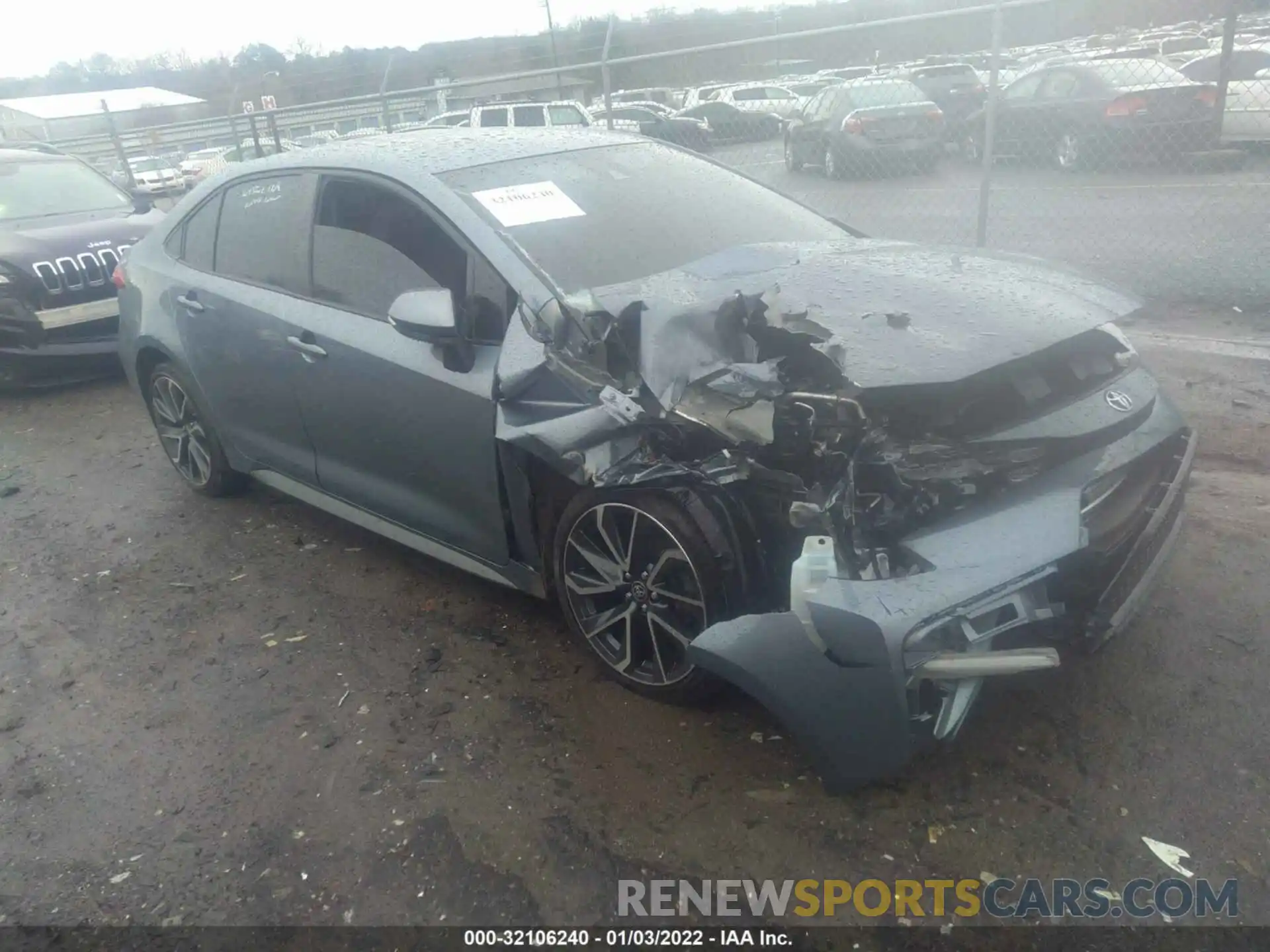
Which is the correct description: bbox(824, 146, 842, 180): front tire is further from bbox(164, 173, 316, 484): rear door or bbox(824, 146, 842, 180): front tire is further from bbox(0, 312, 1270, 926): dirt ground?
bbox(164, 173, 316, 484): rear door

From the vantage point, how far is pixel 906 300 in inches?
111

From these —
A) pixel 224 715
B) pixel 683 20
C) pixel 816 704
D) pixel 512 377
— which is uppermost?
pixel 683 20

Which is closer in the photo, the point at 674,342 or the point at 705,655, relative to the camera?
the point at 705,655

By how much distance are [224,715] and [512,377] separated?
1.56 m

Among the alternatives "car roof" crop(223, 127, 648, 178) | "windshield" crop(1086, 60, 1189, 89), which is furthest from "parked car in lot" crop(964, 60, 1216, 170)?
"car roof" crop(223, 127, 648, 178)

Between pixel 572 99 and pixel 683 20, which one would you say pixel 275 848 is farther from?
pixel 683 20

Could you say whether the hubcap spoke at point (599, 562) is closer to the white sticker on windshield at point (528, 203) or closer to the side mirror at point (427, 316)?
the side mirror at point (427, 316)

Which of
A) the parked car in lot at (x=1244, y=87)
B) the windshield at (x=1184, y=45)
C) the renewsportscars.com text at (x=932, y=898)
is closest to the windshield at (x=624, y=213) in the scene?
A: the renewsportscars.com text at (x=932, y=898)

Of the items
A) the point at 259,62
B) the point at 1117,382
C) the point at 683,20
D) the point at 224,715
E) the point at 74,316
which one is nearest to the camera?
the point at 1117,382

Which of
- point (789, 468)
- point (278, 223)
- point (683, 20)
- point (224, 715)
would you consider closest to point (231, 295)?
point (278, 223)

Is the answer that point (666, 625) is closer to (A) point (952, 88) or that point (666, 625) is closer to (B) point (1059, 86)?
(B) point (1059, 86)

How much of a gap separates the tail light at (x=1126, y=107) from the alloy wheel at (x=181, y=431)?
705cm

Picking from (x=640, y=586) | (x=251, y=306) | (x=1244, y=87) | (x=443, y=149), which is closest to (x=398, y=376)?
(x=443, y=149)

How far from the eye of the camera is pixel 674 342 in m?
2.65
